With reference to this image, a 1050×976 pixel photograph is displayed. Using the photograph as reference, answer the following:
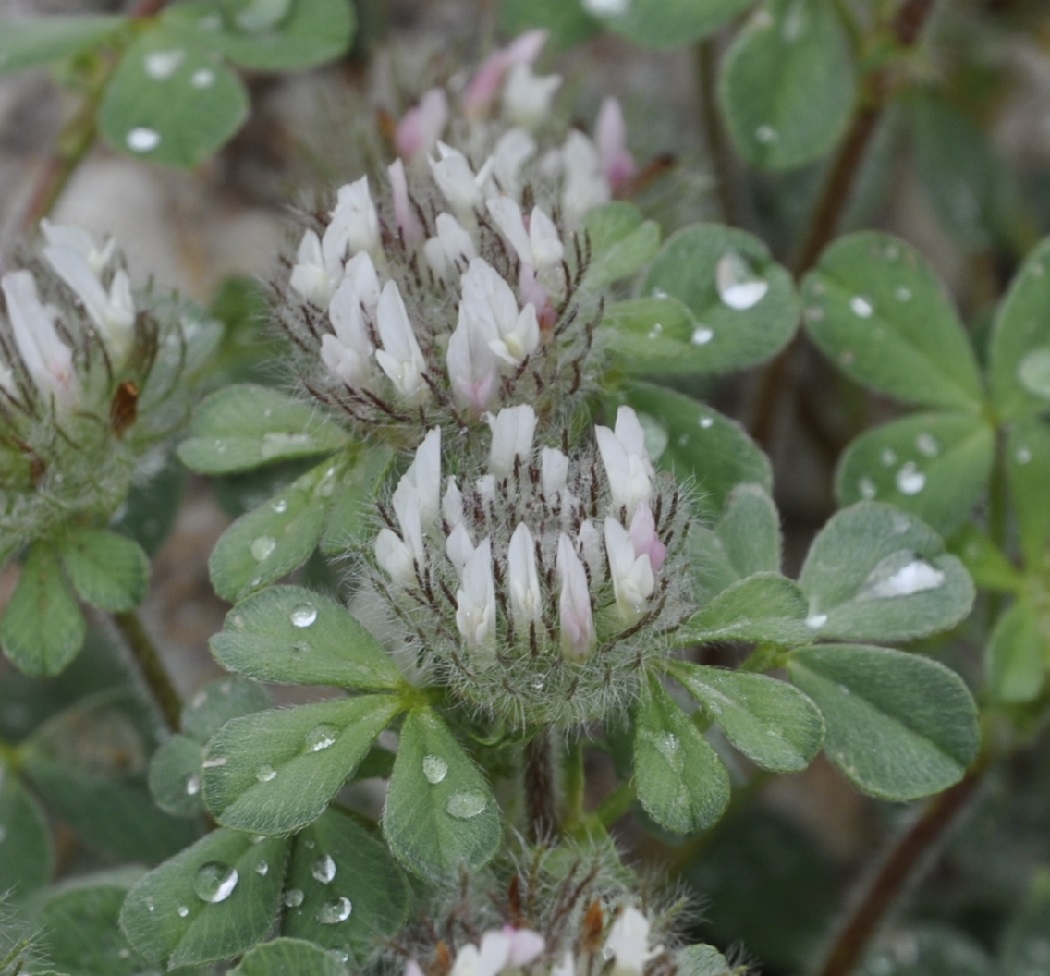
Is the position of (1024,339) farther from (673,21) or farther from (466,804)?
(466,804)

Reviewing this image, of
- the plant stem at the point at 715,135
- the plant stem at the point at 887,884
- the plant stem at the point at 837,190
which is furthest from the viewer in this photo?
the plant stem at the point at 715,135

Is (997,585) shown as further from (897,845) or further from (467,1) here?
(467,1)

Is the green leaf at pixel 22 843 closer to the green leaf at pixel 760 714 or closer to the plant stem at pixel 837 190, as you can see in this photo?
the green leaf at pixel 760 714

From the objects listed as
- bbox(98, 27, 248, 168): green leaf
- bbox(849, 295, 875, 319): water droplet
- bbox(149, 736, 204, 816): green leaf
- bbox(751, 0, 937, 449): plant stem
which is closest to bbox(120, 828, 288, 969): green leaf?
bbox(149, 736, 204, 816): green leaf

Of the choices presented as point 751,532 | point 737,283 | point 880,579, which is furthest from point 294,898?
point 737,283

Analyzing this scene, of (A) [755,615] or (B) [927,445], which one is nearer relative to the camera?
(A) [755,615]

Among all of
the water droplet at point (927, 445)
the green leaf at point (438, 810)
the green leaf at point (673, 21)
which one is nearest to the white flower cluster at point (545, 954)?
the green leaf at point (438, 810)

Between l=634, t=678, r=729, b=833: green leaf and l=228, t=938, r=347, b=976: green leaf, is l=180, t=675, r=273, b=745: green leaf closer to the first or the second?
l=228, t=938, r=347, b=976: green leaf

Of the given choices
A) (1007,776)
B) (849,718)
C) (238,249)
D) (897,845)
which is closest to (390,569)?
(849,718)
